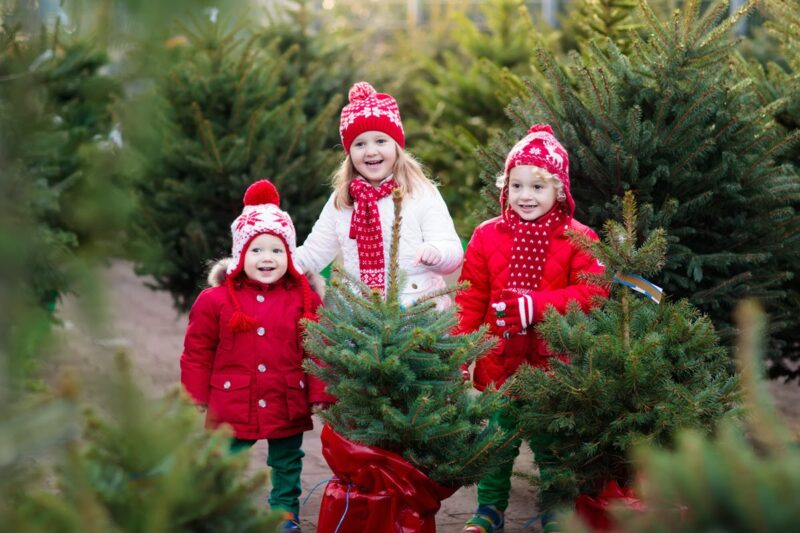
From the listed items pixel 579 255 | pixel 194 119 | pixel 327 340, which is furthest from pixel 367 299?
pixel 194 119

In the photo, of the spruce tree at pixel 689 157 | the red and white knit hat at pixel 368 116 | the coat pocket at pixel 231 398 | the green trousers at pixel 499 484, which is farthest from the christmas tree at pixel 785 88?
the coat pocket at pixel 231 398

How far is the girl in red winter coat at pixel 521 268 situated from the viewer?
4559mm

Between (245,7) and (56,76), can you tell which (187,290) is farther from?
(245,7)

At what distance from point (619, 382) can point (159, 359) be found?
18.0 feet

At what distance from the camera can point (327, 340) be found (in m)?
4.01

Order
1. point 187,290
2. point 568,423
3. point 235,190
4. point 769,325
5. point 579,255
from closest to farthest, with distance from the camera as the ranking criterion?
point 568,423
point 579,255
point 769,325
point 235,190
point 187,290

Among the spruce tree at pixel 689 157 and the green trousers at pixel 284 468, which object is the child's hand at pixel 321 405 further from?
the spruce tree at pixel 689 157

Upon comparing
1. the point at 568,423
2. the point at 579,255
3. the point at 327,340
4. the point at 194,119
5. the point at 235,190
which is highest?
the point at 194,119

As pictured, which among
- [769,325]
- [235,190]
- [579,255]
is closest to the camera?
[579,255]

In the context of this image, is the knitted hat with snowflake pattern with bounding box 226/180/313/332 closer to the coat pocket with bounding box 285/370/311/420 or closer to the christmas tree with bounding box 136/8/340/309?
the coat pocket with bounding box 285/370/311/420

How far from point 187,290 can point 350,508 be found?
3705 millimetres

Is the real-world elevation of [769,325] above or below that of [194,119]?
below

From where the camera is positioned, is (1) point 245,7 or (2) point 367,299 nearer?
(1) point 245,7

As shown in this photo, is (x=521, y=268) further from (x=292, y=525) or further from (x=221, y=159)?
(x=221, y=159)
